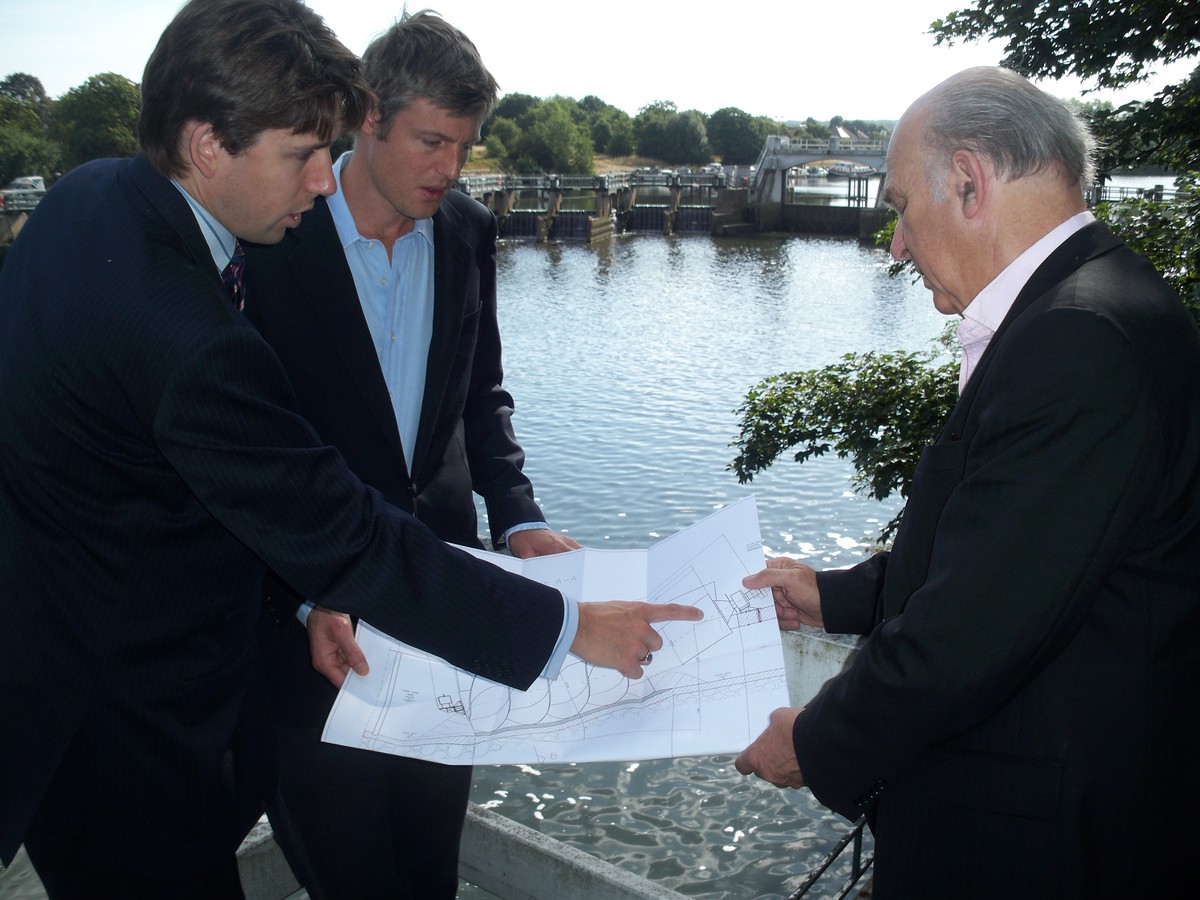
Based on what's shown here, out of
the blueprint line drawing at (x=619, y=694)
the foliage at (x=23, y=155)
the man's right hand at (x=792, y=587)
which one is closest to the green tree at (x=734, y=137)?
the foliage at (x=23, y=155)

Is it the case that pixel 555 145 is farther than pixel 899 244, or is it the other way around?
pixel 555 145

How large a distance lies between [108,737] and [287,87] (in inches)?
43.9

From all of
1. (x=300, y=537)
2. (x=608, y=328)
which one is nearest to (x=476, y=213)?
(x=300, y=537)

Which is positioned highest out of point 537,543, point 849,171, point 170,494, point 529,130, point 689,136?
point 689,136

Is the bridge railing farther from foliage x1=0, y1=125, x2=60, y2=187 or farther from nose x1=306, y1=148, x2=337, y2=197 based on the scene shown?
nose x1=306, y1=148, x2=337, y2=197

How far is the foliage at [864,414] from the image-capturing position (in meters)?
6.80

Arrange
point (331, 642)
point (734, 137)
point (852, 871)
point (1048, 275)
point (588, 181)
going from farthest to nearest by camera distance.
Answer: point (734, 137) → point (588, 181) → point (852, 871) → point (331, 642) → point (1048, 275)

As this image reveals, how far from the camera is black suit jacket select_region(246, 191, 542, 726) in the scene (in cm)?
230

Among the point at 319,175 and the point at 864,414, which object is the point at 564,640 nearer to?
the point at 319,175

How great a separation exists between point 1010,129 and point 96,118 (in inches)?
2364

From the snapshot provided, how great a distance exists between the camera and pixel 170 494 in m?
1.65

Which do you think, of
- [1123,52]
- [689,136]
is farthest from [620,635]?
[689,136]

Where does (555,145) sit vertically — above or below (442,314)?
above

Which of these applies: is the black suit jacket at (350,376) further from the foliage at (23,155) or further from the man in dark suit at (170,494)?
the foliage at (23,155)
